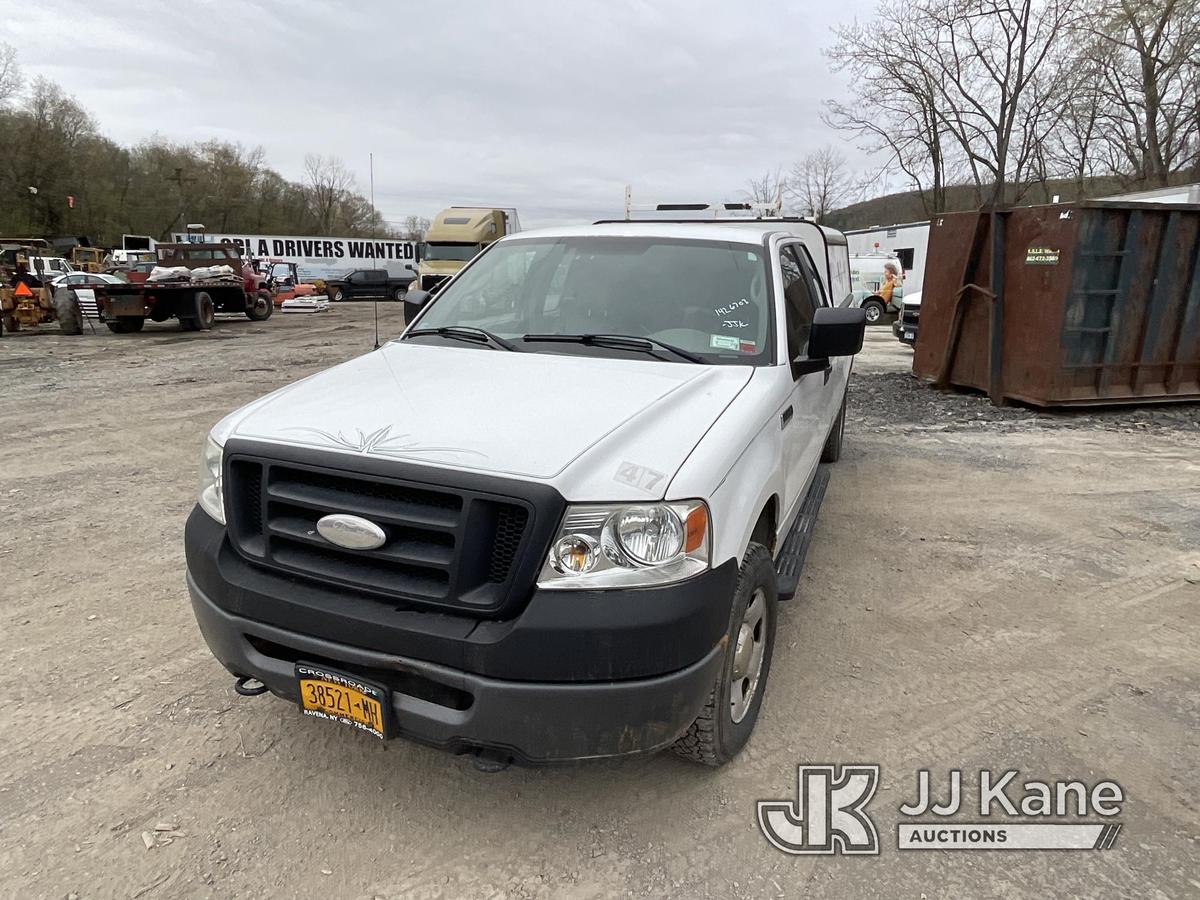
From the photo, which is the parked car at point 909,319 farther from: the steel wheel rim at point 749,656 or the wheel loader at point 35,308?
the wheel loader at point 35,308

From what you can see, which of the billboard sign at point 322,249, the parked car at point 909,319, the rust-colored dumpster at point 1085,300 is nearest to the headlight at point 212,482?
the rust-colored dumpster at point 1085,300

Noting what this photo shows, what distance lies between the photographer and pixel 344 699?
2.30m

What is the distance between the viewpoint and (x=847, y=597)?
422 centimetres

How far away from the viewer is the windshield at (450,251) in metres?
24.7

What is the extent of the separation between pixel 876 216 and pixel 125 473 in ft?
180

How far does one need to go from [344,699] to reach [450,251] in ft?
78.5

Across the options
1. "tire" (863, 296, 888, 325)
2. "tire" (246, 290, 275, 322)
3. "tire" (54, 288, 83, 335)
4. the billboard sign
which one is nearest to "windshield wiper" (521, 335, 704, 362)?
"tire" (54, 288, 83, 335)

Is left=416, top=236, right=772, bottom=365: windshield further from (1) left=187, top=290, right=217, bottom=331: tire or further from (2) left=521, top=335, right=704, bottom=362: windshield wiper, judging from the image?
(1) left=187, top=290, right=217, bottom=331: tire

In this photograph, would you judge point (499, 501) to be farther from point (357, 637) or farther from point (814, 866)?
point (814, 866)

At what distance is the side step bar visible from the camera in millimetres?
3211

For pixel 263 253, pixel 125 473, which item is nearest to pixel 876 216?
pixel 263 253

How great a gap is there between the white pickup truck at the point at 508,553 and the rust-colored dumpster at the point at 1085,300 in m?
7.11

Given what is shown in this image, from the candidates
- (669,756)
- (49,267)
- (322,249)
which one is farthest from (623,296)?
(322,249)

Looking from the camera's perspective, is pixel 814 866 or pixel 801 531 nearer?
pixel 814 866
